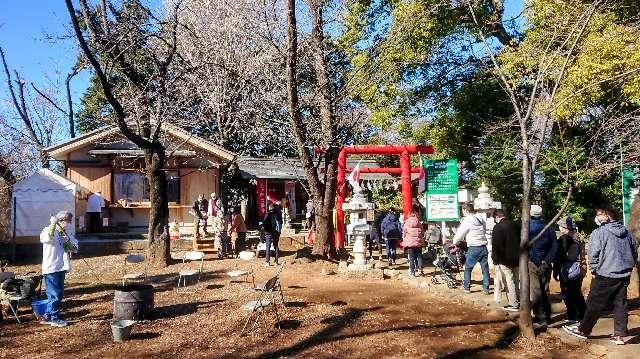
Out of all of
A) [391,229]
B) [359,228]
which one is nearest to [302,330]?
[359,228]

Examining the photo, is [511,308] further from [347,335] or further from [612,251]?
[347,335]

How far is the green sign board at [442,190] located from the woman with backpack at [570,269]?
7.06 m

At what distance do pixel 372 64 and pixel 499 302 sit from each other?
8.33 meters

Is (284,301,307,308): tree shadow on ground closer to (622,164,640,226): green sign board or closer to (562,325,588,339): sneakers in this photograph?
(562,325,588,339): sneakers

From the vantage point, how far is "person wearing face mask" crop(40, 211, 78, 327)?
291 inches

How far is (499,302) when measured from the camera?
8.15 meters

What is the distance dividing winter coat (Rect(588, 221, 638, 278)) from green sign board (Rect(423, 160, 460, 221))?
8.17 m

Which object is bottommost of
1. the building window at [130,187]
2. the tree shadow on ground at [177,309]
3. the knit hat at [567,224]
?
the tree shadow on ground at [177,309]

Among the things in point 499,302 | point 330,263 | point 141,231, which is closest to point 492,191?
point 330,263

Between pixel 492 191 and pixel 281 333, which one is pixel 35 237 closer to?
pixel 281 333

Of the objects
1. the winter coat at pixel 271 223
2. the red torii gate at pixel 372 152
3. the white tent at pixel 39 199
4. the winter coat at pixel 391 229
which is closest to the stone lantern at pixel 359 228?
the winter coat at pixel 391 229

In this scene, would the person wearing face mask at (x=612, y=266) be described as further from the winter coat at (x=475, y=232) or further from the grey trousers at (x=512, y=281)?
the winter coat at (x=475, y=232)

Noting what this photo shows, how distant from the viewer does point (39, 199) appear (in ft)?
53.8

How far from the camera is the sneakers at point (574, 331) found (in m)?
6.28
